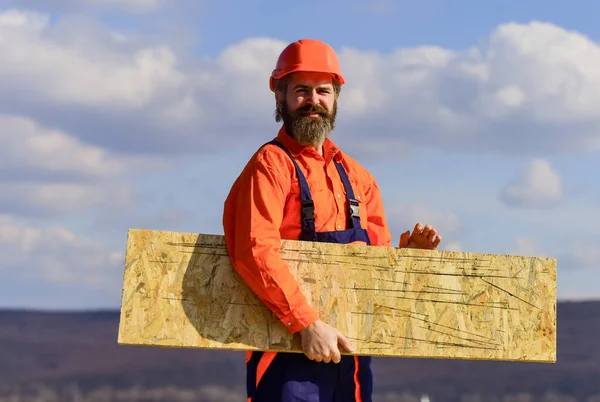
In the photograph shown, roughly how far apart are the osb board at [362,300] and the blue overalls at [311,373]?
0.08 m

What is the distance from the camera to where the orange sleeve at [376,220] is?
3.99 meters

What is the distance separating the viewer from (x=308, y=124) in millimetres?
3736

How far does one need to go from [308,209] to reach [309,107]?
560mm

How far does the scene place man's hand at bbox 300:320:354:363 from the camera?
3340 mm

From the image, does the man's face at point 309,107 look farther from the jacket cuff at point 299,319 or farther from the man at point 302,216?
the jacket cuff at point 299,319

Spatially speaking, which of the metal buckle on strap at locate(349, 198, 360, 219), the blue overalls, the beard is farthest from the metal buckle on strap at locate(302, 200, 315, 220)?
the beard

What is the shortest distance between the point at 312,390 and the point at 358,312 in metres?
0.44

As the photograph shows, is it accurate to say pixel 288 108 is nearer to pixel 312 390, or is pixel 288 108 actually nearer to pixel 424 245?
pixel 424 245

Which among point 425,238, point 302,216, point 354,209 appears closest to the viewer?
point 302,216

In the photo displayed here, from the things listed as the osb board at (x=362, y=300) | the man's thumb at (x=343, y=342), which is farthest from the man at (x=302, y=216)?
the osb board at (x=362, y=300)

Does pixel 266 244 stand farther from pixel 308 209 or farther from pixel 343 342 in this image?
pixel 343 342

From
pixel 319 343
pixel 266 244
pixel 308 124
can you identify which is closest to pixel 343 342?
pixel 319 343

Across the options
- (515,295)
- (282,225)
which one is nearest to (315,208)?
(282,225)

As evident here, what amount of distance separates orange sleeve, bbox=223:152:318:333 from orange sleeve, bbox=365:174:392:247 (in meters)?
A: 0.64
